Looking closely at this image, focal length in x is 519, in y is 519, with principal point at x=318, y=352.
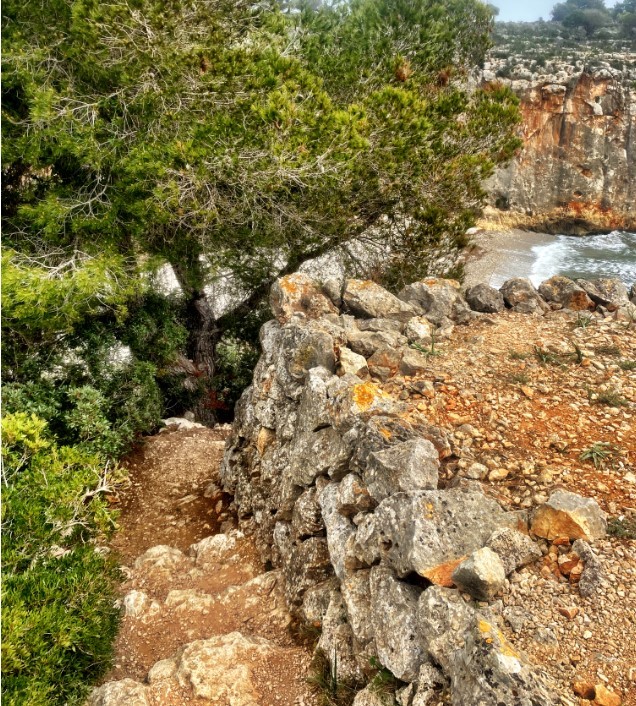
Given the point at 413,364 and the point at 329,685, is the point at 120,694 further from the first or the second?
the point at 413,364

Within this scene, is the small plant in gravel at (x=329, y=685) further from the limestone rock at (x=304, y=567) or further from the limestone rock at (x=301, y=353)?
the limestone rock at (x=301, y=353)

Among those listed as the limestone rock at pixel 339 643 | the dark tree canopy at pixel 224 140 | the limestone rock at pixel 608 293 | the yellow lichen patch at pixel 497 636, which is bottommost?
the limestone rock at pixel 339 643

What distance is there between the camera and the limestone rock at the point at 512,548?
4.64 m

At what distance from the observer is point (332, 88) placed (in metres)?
11.6

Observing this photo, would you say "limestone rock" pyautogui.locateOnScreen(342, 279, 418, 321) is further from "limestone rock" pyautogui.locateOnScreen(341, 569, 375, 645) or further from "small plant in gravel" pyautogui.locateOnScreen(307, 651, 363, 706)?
"small plant in gravel" pyautogui.locateOnScreen(307, 651, 363, 706)

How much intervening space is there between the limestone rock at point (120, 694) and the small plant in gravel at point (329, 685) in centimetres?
176

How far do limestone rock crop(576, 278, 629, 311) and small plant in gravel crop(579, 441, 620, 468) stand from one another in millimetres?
4283

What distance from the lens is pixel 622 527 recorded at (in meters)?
4.80

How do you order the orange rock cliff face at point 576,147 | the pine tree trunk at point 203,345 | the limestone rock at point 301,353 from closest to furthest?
the limestone rock at point 301,353
the pine tree trunk at point 203,345
the orange rock cliff face at point 576,147

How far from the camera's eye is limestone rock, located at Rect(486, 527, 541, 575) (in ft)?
15.2

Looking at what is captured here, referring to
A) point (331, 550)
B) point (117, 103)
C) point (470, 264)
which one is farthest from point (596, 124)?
point (331, 550)

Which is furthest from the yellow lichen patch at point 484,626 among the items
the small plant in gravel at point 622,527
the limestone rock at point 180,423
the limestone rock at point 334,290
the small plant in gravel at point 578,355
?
the limestone rock at point 180,423

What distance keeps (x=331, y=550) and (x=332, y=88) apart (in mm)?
9929

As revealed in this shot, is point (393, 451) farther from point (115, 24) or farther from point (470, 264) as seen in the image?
point (470, 264)
